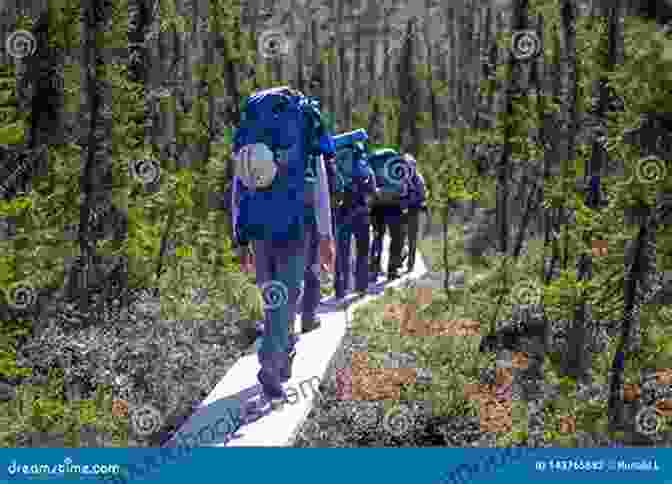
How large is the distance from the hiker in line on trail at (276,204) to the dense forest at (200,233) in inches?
43.8

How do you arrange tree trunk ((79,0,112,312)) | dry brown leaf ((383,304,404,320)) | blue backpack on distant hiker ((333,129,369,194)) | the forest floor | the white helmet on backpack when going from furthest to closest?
1. blue backpack on distant hiker ((333,129,369,194))
2. dry brown leaf ((383,304,404,320))
3. tree trunk ((79,0,112,312))
4. the white helmet on backpack
5. the forest floor

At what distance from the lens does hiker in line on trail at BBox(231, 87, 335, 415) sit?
712cm

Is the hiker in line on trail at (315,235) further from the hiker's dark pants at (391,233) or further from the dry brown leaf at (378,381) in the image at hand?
the hiker's dark pants at (391,233)

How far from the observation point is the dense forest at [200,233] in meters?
6.21

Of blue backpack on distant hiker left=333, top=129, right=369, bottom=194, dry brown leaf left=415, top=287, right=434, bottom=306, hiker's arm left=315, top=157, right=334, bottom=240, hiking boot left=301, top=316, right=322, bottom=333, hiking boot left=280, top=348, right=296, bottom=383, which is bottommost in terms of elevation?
dry brown leaf left=415, top=287, right=434, bottom=306

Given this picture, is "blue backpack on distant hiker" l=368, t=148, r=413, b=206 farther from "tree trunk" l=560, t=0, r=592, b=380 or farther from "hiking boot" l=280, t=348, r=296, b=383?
"hiking boot" l=280, t=348, r=296, b=383

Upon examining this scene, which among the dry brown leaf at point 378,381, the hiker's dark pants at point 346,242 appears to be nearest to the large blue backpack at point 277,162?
the dry brown leaf at point 378,381

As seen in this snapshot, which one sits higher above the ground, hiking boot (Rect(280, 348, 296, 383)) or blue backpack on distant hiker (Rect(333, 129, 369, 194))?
blue backpack on distant hiker (Rect(333, 129, 369, 194))

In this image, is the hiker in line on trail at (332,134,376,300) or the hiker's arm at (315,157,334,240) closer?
the hiker's arm at (315,157,334,240)

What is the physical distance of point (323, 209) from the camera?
7.36 metres

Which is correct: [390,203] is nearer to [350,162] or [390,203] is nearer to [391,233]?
[391,233]

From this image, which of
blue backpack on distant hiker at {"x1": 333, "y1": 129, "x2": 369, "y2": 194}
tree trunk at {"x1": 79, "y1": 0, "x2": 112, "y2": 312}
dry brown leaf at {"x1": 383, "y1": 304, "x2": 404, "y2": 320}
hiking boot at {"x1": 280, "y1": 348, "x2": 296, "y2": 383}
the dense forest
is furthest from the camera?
blue backpack on distant hiker at {"x1": 333, "y1": 129, "x2": 369, "y2": 194}

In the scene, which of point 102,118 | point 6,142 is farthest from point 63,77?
point 6,142

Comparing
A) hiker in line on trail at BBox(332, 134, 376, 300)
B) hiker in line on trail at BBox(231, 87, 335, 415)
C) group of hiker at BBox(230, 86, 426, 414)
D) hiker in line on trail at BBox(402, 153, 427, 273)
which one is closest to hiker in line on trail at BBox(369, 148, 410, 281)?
hiker in line on trail at BBox(402, 153, 427, 273)
